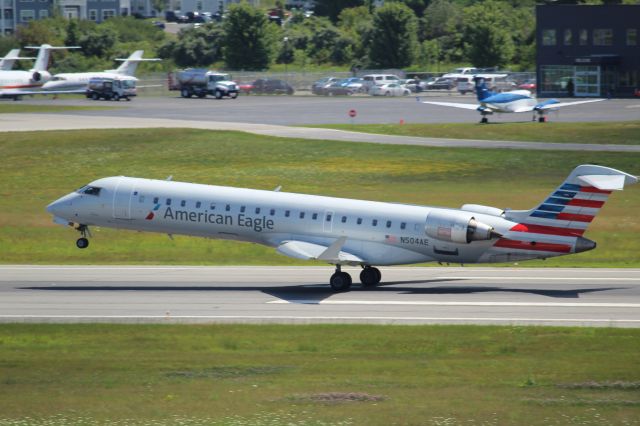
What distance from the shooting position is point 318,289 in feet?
127

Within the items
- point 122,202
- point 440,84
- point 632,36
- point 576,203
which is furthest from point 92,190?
point 440,84

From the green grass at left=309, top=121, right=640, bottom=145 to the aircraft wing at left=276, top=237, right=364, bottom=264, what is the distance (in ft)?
148

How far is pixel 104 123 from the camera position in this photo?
3536 inches

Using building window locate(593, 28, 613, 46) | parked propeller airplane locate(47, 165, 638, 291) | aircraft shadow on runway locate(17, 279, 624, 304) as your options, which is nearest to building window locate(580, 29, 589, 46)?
building window locate(593, 28, 613, 46)

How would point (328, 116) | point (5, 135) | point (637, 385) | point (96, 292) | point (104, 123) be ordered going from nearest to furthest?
point (637, 385) < point (96, 292) < point (5, 135) < point (104, 123) < point (328, 116)

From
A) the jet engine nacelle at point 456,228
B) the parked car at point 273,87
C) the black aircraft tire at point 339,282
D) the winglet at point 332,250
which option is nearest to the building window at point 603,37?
the parked car at point 273,87

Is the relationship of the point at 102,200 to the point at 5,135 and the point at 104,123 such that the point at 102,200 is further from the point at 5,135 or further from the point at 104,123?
the point at 104,123

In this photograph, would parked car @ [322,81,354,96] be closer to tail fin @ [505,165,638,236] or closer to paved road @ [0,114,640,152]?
paved road @ [0,114,640,152]

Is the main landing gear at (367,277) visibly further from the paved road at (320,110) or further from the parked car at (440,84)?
the parked car at (440,84)

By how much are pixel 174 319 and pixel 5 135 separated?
169ft

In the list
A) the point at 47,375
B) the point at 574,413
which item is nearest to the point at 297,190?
the point at 47,375

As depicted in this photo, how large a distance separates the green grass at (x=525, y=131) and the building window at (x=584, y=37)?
4402 centimetres

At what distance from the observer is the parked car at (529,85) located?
133512 mm

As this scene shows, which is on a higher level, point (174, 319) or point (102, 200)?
point (102, 200)
